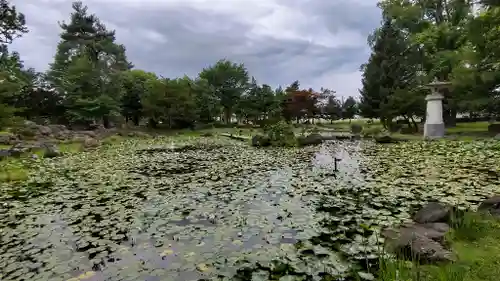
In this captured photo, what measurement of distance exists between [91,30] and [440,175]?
114 ft

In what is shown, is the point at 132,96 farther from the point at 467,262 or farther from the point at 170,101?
the point at 467,262

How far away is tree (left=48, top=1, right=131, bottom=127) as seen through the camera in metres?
28.5

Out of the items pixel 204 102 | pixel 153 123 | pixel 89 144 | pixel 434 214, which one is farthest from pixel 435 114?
pixel 153 123

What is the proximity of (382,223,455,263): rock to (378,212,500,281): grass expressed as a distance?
0.38ft

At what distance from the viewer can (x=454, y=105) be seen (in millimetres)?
21656

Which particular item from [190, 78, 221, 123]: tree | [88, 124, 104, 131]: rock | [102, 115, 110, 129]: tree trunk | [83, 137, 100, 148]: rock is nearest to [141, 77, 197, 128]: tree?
[190, 78, 221, 123]: tree

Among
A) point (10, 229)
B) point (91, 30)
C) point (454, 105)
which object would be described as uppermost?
point (91, 30)

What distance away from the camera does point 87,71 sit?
2877 centimetres

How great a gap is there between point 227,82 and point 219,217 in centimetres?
3671

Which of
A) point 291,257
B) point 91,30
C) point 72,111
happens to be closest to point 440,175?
point 291,257

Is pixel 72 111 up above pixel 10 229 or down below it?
above

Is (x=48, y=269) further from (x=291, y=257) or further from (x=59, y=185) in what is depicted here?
(x=59, y=185)

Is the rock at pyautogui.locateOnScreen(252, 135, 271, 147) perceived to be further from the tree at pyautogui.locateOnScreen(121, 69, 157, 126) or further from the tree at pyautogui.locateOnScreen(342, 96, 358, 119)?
the tree at pyautogui.locateOnScreen(342, 96, 358, 119)

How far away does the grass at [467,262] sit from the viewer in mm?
2713
